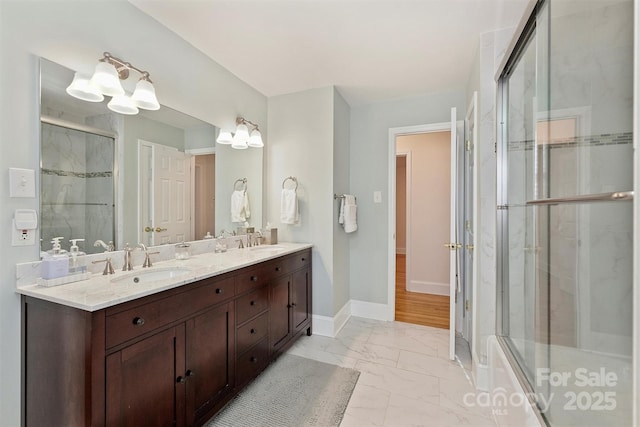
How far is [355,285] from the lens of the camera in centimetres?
315

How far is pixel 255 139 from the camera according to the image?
2.62 metres

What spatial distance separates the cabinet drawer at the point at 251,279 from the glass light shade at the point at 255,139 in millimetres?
1262

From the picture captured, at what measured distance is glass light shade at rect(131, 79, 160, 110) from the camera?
5.24 feet

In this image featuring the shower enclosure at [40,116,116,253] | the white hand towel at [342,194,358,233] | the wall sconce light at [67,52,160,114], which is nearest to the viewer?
the shower enclosure at [40,116,116,253]

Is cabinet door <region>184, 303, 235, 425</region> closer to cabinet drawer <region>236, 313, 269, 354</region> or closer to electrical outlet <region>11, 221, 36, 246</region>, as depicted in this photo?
cabinet drawer <region>236, 313, 269, 354</region>

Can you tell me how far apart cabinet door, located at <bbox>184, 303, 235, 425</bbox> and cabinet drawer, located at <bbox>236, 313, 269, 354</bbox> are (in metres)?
0.08

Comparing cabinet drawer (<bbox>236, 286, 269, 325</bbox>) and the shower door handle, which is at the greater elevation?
the shower door handle

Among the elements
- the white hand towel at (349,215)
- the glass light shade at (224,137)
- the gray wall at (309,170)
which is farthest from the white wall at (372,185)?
the glass light shade at (224,137)

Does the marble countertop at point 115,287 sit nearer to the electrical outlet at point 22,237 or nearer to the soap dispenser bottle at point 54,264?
the soap dispenser bottle at point 54,264

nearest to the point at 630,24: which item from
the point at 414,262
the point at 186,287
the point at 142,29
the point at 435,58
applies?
the point at 435,58

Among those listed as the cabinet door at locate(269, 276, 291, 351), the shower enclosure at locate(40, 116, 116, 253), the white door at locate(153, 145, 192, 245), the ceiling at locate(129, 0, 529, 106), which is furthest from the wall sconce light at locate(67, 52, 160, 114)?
the cabinet door at locate(269, 276, 291, 351)

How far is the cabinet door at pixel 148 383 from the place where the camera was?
1.04 metres

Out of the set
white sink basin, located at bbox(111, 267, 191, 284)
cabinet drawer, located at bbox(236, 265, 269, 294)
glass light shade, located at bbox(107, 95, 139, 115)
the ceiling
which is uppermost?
the ceiling

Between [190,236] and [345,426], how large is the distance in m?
1.59
